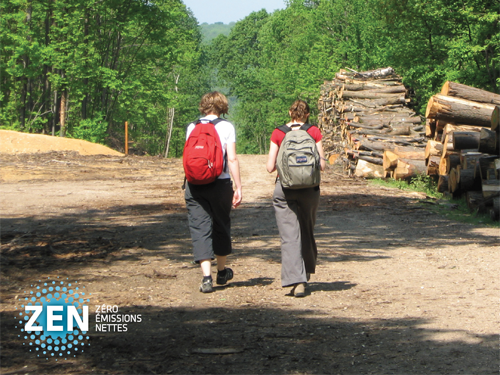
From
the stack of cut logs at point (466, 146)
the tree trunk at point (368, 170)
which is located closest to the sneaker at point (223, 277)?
the stack of cut logs at point (466, 146)

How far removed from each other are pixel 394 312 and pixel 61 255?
4203 millimetres

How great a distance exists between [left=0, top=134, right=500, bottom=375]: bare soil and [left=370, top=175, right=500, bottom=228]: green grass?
0.34 m

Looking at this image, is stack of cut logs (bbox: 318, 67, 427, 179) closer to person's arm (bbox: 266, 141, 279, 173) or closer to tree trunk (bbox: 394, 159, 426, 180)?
tree trunk (bbox: 394, 159, 426, 180)

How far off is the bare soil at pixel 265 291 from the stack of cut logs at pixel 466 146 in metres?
0.94

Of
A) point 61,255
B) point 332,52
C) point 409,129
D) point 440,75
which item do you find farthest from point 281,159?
point 332,52

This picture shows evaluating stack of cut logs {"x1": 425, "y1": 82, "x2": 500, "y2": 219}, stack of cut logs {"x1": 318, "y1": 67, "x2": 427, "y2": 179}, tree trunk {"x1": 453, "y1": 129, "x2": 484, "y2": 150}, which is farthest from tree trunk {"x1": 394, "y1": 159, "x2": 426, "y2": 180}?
tree trunk {"x1": 453, "y1": 129, "x2": 484, "y2": 150}

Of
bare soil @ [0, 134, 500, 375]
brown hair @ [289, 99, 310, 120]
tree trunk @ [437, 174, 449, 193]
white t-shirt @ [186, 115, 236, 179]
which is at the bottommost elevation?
bare soil @ [0, 134, 500, 375]

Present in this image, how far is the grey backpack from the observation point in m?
5.62

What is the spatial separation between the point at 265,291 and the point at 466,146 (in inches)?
333

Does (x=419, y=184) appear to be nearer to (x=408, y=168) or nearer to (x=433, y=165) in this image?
(x=408, y=168)

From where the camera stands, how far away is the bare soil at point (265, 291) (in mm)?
4012

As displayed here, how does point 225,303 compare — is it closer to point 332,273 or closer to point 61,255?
point 332,273

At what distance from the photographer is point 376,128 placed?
20.9 m

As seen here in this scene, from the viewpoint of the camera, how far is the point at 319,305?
5.54 meters
